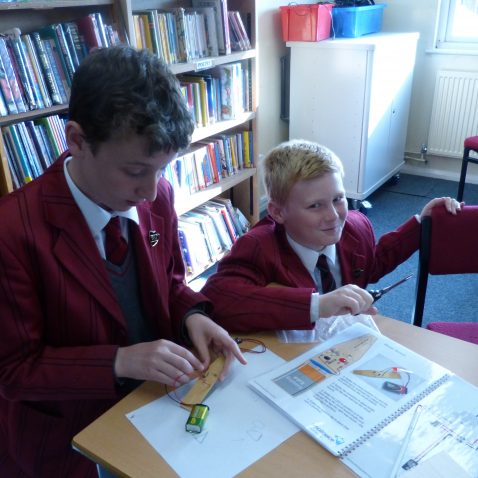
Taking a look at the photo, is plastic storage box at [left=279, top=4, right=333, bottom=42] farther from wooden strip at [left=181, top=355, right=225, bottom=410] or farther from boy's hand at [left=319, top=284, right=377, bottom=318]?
wooden strip at [left=181, top=355, right=225, bottom=410]

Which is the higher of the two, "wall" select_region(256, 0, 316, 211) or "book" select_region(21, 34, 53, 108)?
"book" select_region(21, 34, 53, 108)

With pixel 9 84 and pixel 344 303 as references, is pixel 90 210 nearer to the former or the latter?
pixel 344 303

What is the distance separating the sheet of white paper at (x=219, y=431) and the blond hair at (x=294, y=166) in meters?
0.58

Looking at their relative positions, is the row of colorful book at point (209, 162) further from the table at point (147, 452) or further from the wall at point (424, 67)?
the wall at point (424, 67)

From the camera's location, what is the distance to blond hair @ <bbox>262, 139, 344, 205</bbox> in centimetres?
129

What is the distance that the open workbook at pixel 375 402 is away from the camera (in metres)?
0.74

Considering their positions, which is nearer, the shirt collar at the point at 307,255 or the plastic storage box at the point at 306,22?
the shirt collar at the point at 307,255

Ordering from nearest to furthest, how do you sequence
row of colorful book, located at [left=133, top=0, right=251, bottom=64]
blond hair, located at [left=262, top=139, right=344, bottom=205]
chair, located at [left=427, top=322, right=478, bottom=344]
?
blond hair, located at [left=262, top=139, right=344, bottom=205], chair, located at [left=427, top=322, right=478, bottom=344], row of colorful book, located at [left=133, top=0, right=251, bottom=64]

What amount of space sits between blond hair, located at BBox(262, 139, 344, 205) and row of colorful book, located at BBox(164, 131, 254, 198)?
1.16 metres

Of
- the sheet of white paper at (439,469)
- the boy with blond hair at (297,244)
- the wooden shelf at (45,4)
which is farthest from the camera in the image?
the wooden shelf at (45,4)

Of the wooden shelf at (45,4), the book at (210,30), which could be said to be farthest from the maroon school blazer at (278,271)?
the book at (210,30)

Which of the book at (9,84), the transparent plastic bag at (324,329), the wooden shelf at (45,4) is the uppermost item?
the wooden shelf at (45,4)

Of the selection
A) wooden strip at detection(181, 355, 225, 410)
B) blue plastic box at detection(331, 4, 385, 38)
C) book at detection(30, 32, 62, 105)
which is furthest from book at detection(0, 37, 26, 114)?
blue plastic box at detection(331, 4, 385, 38)

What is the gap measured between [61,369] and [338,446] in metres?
0.48
